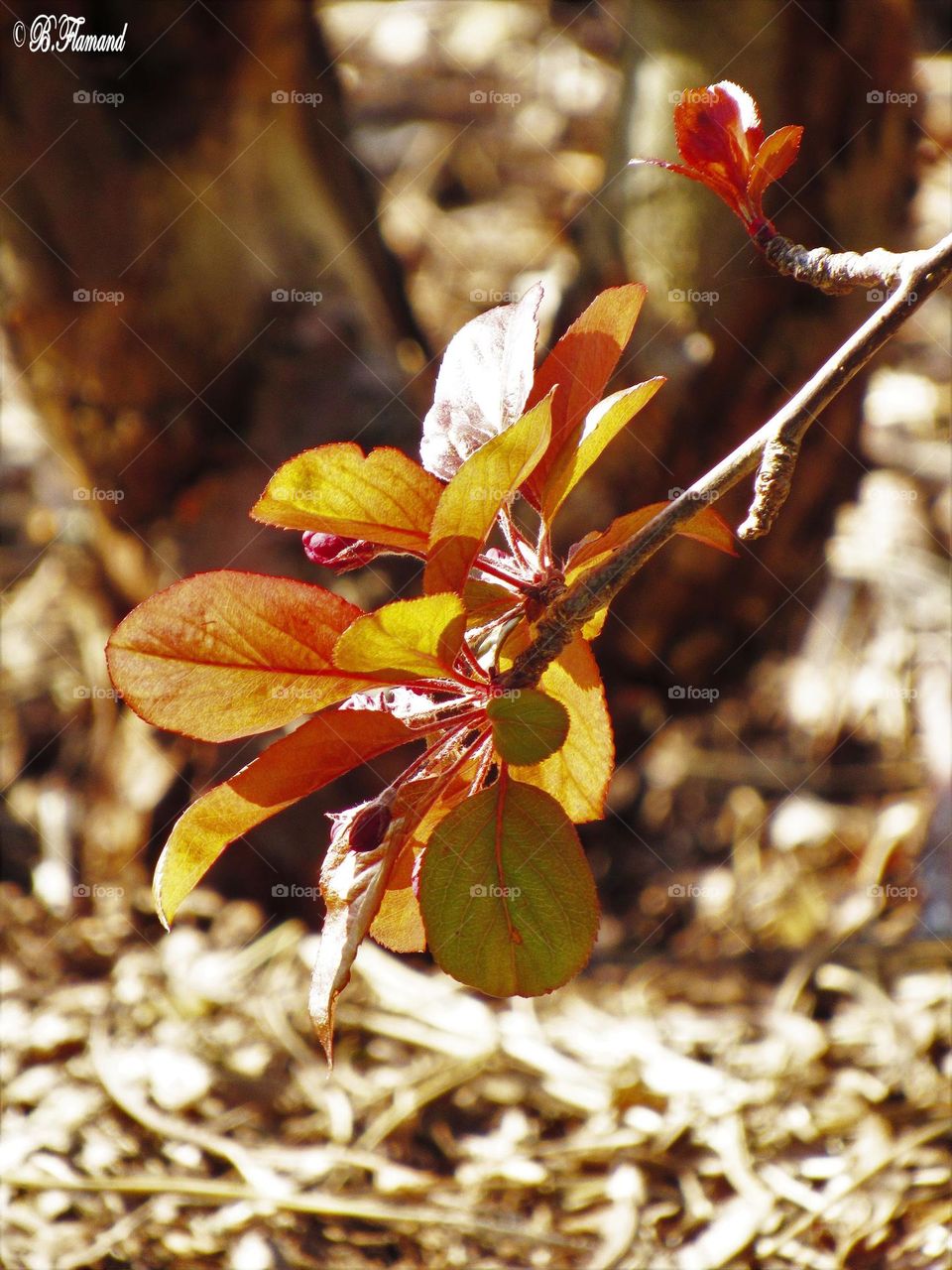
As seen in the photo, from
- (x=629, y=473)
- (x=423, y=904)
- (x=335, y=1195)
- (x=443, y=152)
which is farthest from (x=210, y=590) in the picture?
(x=443, y=152)

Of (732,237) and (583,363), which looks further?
(732,237)

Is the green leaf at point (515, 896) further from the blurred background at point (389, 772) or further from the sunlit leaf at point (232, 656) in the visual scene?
the blurred background at point (389, 772)

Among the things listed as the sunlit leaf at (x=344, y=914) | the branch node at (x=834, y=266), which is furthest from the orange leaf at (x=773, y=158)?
the sunlit leaf at (x=344, y=914)

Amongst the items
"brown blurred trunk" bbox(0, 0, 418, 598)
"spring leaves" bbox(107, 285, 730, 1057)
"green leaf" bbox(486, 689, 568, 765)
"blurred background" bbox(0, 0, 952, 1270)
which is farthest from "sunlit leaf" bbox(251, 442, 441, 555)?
"brown blurred trunk" bbox(0, 0, 418, 598)

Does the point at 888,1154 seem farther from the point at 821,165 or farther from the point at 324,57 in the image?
the point at 324,57

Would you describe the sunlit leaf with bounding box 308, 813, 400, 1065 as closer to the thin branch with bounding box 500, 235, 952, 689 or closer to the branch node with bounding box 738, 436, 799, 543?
the thin branch with bounding box 500, 235, 952, 689

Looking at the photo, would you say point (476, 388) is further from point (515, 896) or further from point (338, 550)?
point (515, 896)

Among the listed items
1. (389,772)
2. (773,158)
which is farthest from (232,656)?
(389,772)
